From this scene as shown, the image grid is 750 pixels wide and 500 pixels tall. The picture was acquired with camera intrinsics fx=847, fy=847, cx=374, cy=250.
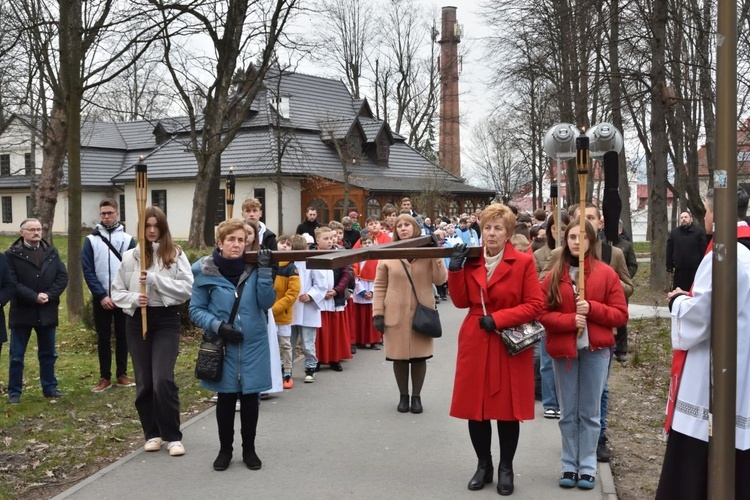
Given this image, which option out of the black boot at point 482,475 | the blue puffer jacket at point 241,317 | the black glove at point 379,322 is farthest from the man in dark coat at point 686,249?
the blue puffer jacket at point 241,317

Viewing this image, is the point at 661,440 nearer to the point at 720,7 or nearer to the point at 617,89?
the point at 720,7

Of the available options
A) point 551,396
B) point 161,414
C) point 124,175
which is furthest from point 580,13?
point 124,175

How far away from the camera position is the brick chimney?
206 ft

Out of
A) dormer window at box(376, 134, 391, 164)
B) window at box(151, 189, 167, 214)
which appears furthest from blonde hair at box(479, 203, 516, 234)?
window at box(151, 189, 167, 214)

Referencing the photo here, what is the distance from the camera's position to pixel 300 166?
46219 mm

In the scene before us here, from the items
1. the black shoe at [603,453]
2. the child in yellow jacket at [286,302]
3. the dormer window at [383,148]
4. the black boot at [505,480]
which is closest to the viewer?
the black boot at [505,480]

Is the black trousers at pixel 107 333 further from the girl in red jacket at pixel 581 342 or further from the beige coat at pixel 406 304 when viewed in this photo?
the girl in red jacket at pixel 581 342

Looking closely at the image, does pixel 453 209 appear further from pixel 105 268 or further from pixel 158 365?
pixel 158 365

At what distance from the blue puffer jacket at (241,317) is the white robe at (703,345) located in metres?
3.24

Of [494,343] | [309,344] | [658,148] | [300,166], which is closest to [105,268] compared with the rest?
[309,344]

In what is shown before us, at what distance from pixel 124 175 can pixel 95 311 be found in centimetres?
4645

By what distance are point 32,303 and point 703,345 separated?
728cm

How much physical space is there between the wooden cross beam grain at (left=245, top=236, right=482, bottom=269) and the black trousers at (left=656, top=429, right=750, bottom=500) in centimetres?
199

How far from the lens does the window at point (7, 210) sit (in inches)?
2454
